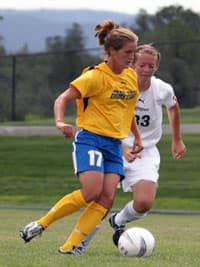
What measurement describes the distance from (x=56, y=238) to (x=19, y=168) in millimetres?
15590

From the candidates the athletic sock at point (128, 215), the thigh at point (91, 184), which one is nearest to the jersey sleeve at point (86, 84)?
the thigh at point (91, 184)

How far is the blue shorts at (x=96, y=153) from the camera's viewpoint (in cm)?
1000

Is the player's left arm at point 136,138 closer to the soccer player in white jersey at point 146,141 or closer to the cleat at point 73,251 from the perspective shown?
the soccer player in white jersey at point 146,141

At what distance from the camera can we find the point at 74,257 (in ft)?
31.6

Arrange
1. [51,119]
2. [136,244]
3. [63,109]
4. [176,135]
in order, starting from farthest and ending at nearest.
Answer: [51,119] → [176,135] → [136,244] → [63,109]

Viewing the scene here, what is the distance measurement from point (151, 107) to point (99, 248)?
4.91ft

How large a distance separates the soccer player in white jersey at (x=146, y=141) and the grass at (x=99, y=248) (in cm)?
41

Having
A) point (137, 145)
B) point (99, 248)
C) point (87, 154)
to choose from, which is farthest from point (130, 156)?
point (87, 154)

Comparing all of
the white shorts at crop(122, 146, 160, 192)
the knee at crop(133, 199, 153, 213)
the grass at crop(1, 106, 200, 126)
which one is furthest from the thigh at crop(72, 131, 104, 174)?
the grass at crop(1, 106, 200, 126)

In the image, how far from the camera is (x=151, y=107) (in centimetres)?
1155

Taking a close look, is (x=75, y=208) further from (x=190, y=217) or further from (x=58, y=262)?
(x=190, y=217)

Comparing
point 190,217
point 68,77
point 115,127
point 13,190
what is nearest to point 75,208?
point 115,127

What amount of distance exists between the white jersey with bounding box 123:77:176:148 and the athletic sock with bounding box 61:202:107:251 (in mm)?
1574

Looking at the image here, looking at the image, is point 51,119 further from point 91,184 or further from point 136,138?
point 91,184
